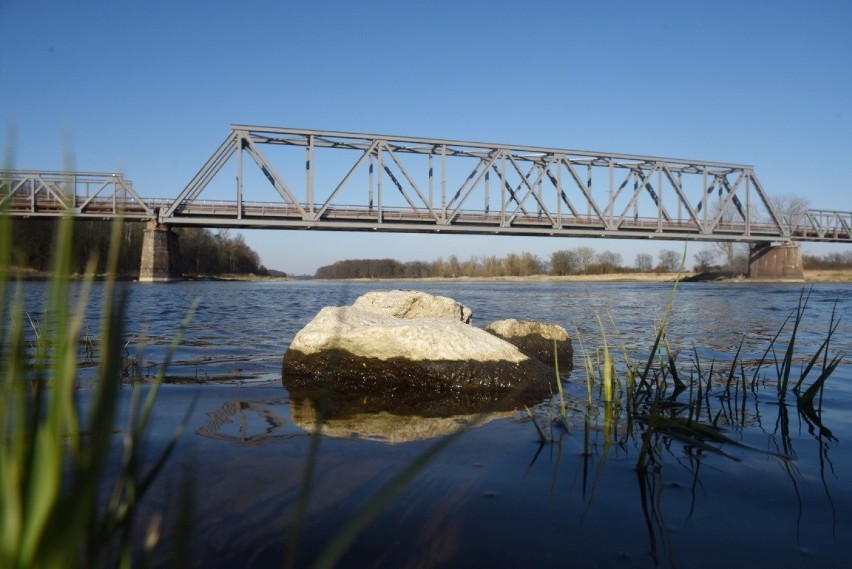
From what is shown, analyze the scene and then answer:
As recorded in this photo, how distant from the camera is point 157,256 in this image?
1186 inches

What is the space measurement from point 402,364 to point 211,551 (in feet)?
7.38

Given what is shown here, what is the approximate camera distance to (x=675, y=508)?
181cm

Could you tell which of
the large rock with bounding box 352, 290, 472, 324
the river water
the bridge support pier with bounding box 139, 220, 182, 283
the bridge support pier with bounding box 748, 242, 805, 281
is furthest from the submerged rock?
the bridge support pier with bounding box 748, 242, 805, 281

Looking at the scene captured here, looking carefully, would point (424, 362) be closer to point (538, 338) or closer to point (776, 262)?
point (538, 338)

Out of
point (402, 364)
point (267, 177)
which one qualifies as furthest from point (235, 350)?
point (267, 177)

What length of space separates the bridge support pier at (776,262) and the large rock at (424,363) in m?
44.0

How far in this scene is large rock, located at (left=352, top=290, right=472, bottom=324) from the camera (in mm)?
5680

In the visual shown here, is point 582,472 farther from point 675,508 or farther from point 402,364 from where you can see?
point 402,364

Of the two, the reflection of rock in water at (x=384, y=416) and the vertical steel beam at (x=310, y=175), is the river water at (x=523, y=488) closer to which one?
the reflection of rock in water at (x=384, y=416)

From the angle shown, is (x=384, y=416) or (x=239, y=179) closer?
(x=384, y=416)

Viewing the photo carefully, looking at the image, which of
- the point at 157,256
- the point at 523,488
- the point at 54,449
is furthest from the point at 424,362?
the point at 157,256

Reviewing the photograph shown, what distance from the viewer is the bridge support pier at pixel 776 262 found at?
4034 centimetres

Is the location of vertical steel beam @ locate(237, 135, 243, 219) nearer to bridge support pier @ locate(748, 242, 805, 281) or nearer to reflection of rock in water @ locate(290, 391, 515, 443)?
reflection of rock in water @ locate(290, 391, 515, 443)

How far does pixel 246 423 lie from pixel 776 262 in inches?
1873
